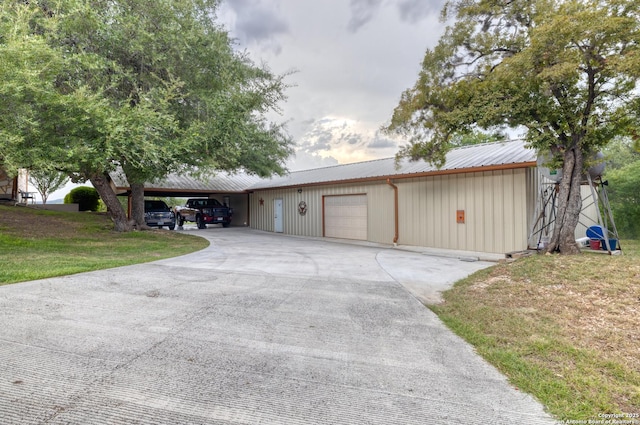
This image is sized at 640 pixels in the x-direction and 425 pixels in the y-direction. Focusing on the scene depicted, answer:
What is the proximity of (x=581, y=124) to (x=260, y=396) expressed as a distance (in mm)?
8518

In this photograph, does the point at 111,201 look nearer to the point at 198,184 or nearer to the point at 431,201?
the point at 198,184

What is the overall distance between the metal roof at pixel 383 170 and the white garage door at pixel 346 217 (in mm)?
904

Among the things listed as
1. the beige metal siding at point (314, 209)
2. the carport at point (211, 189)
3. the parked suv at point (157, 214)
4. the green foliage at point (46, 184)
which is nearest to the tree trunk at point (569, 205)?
the beige metal siding at point (314, 209)

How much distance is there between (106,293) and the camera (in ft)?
15.5

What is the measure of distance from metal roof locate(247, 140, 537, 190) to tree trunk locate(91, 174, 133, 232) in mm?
7514

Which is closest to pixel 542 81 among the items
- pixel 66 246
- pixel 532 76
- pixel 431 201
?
pixel 532 76

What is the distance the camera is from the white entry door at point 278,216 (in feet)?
57.6

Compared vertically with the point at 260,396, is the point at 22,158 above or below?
above

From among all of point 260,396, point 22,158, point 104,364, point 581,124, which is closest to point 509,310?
point 260,396

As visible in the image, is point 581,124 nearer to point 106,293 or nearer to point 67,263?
point 106,293

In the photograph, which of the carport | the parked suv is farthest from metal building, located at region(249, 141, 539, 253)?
the parked suv

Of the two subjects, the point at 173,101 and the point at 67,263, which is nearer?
the point at 67,263

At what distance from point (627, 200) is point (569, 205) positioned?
370 inches

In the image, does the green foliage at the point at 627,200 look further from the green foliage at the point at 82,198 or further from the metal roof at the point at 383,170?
the green foliage at the point at 82,198
